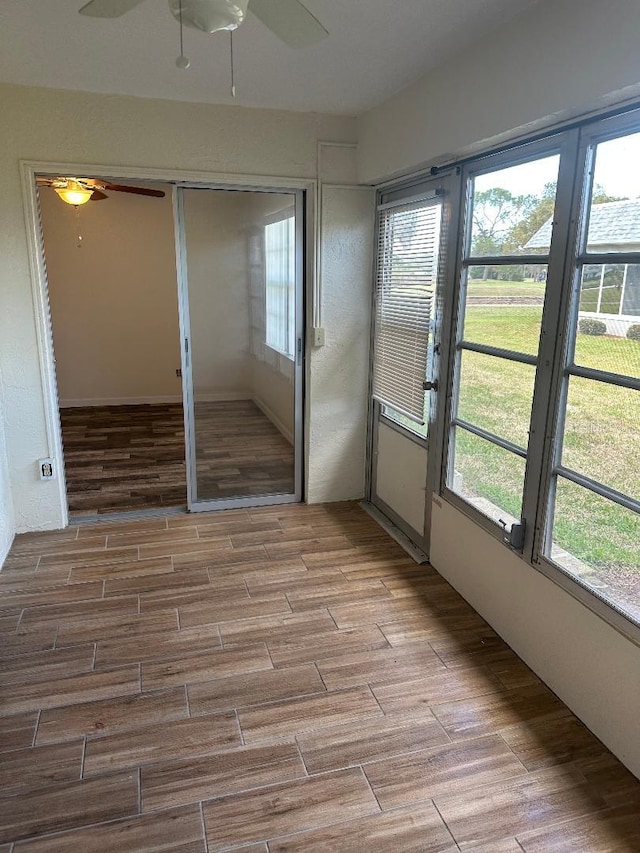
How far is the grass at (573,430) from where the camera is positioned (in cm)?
202

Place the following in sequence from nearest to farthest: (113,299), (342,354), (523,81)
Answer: (523,81), (342,354), (113,299)

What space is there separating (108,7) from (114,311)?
18.6 ft

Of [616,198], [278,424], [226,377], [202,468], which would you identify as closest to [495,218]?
[616,198]

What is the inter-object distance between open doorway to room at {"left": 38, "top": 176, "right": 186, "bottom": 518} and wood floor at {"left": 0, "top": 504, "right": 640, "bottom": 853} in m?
3.35

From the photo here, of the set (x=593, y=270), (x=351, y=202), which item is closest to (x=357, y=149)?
(x=351, y=202)

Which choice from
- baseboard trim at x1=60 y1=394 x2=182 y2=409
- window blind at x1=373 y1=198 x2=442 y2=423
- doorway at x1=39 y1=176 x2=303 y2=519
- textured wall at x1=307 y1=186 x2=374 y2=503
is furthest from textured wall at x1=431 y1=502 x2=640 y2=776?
baseboard trim at x1=60 y1=394 x2=182 y2=409

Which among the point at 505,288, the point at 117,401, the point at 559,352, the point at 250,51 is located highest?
the point at 250,51

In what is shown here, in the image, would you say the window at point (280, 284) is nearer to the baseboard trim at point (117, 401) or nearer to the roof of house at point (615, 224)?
the roof of house at point (615, 224)

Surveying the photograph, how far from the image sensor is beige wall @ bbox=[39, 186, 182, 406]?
6.80 m

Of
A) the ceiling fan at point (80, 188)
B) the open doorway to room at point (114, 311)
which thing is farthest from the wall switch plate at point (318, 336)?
the open doorway to room at point (114, 311)

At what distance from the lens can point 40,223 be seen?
138 inches

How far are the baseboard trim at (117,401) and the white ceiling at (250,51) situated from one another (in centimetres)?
438

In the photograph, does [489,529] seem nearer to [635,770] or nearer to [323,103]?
[635,770]

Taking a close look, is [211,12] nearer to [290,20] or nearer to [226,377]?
[290,20]
